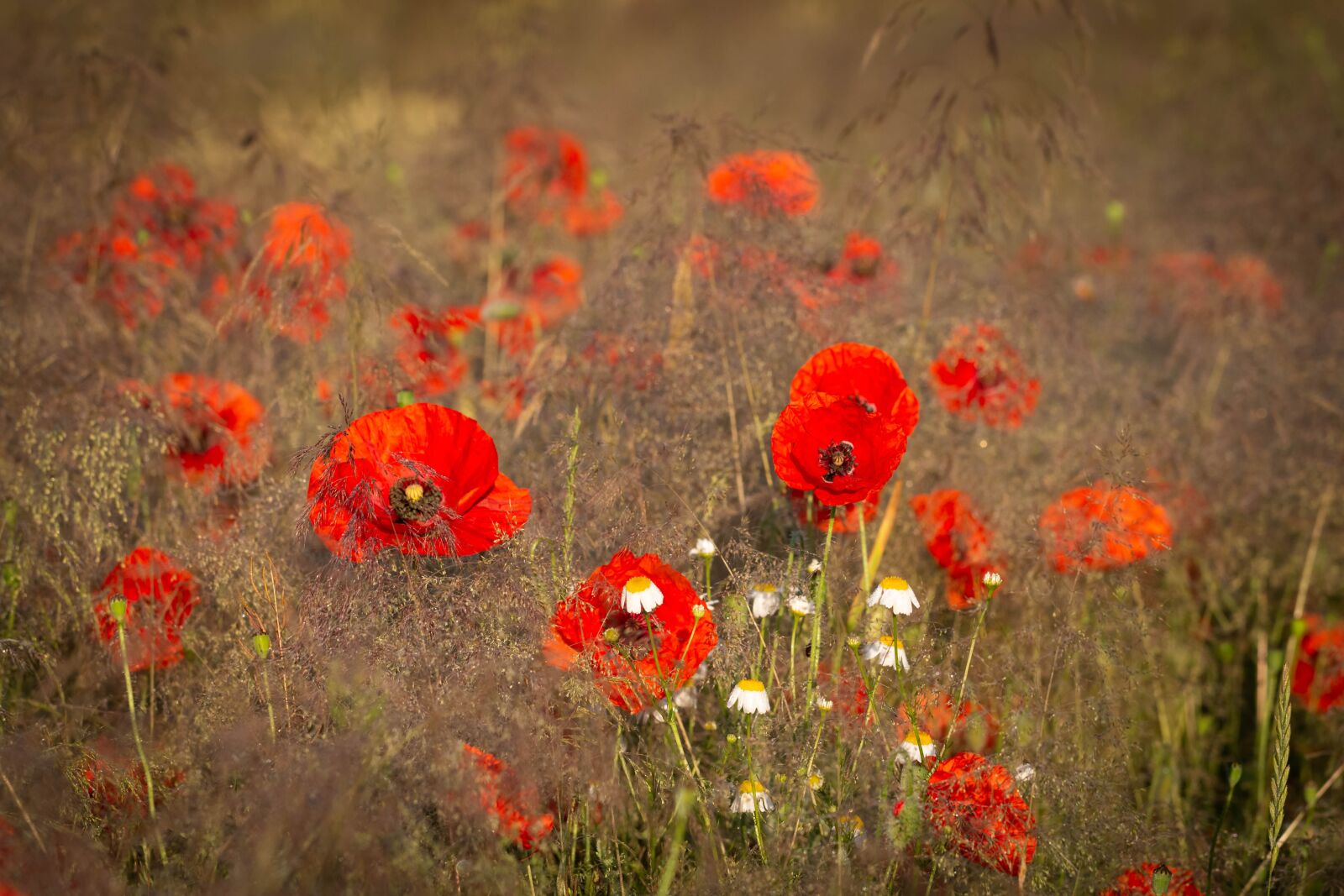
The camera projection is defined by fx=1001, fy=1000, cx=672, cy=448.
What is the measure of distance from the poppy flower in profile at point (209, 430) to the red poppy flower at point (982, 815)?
1157 millimetres

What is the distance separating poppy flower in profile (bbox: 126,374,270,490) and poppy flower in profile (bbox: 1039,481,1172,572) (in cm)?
128

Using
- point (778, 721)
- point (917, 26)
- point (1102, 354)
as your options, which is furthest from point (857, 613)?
point (1102, 354)

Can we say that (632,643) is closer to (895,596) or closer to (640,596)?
(640,596)

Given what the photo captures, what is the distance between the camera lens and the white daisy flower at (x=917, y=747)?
3.94 feet

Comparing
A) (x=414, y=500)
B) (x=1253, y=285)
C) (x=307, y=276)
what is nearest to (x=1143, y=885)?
(x=414, y=500)

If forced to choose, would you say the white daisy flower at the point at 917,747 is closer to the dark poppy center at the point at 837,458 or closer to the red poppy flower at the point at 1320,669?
the dark poppy center at the point at 837,458

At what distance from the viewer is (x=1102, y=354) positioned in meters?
2.62

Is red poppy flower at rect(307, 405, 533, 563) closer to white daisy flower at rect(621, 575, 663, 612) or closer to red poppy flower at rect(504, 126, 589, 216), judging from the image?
white daisy flower at rect(621, 575, 663, 612)

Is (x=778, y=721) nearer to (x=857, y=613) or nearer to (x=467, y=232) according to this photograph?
(x=857, y=613)

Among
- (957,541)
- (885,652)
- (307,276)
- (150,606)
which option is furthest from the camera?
(307,276)

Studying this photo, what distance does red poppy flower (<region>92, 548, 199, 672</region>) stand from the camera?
4.79 feet

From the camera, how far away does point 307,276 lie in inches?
71.4

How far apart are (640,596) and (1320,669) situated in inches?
56.5

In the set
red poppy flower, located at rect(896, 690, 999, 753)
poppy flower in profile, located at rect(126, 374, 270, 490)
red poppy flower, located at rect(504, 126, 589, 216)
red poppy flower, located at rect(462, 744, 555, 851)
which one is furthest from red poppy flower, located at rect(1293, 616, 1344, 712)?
red poppy flower, located at rect(504, 126, 589, 216)
